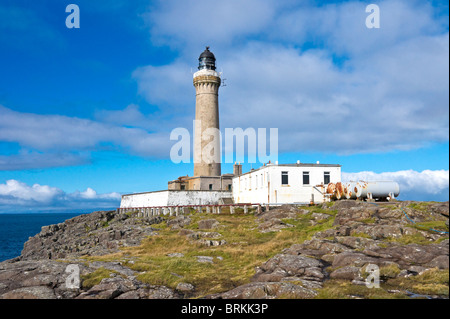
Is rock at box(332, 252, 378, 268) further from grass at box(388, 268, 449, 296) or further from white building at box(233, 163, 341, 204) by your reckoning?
white building at box(233, 163, 341, 204)

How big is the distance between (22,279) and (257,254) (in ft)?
39.4

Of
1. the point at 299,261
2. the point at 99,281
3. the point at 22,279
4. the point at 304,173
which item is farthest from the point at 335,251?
the point at 304,173

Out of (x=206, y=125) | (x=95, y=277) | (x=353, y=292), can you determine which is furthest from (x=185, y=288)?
(x=206, y=125)

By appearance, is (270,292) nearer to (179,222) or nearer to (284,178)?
(179,222)

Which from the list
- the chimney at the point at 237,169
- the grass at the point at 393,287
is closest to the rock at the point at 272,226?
the grass at the point at 393,287

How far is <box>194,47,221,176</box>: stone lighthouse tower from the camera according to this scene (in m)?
55.7

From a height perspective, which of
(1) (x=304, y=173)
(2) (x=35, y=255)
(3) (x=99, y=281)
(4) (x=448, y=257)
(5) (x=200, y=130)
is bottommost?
(2) (x=35, y=255)

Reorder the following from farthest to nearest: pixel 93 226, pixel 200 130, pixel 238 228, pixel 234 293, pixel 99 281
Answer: pixel 200 130
pixel 93 226
pixel 238 228
pixel 99 281
pixel 234 293

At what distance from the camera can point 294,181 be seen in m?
40.5

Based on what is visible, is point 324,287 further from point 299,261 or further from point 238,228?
point 238,228

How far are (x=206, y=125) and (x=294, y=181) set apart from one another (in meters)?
20.3

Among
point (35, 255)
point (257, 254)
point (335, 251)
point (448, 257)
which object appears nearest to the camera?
point (448, 257)

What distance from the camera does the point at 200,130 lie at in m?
56.0

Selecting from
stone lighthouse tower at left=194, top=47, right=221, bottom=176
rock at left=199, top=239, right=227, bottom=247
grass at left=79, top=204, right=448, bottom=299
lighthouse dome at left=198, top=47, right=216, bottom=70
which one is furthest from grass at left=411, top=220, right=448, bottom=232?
lighthouse dome at left=198, top=47, right=216, bottom=70
